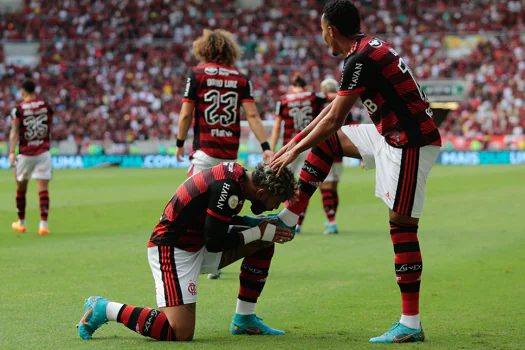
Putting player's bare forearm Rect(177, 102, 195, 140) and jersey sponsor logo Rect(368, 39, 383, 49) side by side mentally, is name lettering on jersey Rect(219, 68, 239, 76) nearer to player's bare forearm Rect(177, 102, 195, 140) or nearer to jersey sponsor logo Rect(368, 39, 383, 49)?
player's bare forearm Rect(177, 102, 195, 140)

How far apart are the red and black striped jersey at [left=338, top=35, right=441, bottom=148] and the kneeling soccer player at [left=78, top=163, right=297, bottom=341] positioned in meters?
0.74

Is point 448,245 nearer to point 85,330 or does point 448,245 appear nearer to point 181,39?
point 85,330

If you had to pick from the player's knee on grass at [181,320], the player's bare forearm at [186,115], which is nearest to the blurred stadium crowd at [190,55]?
the player's bare forearm at [186,115]

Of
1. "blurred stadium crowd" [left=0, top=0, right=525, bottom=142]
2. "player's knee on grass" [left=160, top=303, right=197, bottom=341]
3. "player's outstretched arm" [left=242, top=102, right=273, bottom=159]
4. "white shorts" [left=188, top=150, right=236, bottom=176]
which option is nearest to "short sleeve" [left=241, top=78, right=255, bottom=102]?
"player's outstretched arm" [left=242, top=102, right=273, bottom=159]

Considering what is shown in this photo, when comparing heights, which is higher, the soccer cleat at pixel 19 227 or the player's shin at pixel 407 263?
the player's shin at pixel 407 263

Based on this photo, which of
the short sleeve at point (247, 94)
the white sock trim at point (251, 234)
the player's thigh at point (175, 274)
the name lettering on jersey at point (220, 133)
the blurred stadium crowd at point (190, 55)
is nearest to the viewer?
the player's thigh at point (175, 274)

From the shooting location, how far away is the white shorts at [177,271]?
16.2 feet

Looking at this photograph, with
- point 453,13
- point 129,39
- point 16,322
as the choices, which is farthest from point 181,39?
point 16,322

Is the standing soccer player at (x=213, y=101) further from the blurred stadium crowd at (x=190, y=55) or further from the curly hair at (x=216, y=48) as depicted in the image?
the blurred stadium crowd at (x=190, y=55)

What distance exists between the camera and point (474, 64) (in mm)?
41156

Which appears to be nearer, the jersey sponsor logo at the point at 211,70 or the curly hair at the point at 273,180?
the curly hair at the point at 273,180

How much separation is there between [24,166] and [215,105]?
530 centimetres

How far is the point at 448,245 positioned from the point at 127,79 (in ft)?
117

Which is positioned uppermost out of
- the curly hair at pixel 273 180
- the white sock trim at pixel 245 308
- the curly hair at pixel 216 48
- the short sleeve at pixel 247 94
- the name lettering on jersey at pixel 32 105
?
the curly hair at pixel 216 48
